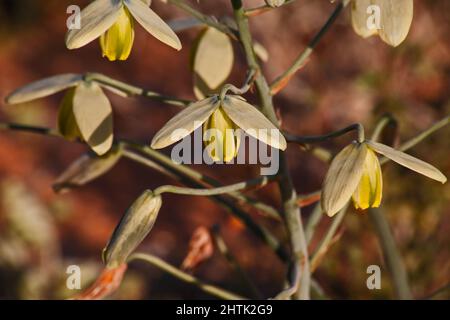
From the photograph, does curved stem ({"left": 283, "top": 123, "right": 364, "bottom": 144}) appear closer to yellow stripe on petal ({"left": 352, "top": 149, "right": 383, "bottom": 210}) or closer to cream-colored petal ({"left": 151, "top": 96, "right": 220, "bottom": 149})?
yellow stripe on petal ({"left": 352, "top": 149, "right": 383, "bottom": 210})

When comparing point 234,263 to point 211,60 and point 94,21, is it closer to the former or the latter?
point 211,60

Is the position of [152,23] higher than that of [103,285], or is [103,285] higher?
[152,23]

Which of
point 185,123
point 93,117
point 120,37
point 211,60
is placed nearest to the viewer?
point 185,123

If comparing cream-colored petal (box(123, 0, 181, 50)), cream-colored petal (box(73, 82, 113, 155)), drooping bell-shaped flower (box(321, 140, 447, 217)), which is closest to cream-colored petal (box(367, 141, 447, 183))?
drooping bell-shaped flower (box(321, 140, 447, 217))

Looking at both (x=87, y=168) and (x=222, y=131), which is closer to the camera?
(x=222, y=131)

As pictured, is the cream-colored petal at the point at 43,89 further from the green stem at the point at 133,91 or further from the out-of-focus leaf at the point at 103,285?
the out-of-focus leaf at the point at 103,285

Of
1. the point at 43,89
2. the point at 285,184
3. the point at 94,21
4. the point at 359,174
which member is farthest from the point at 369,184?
the point at 43,89
